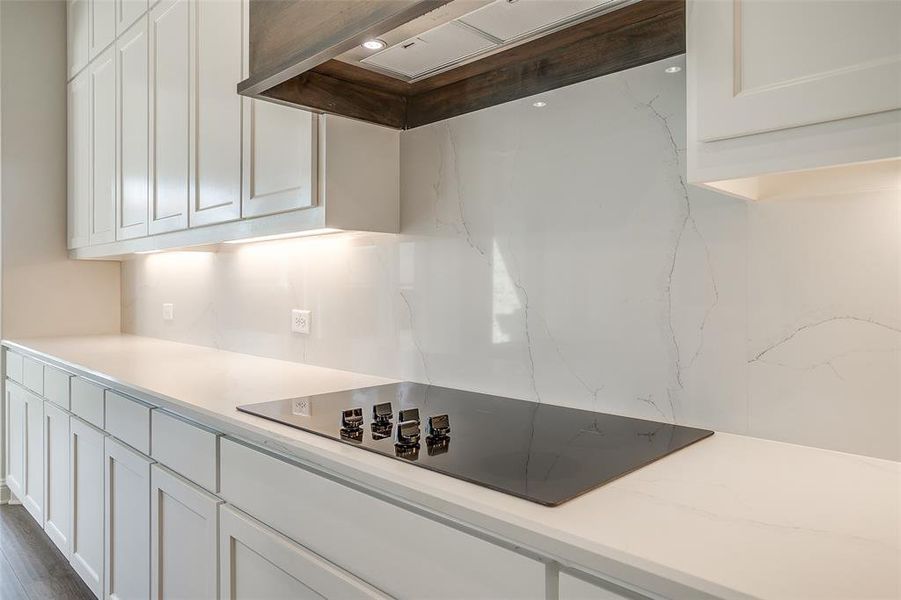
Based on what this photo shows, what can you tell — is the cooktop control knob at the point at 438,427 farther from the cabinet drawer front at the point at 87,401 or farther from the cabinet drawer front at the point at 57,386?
the cabinet drawer front at the point at 57,386

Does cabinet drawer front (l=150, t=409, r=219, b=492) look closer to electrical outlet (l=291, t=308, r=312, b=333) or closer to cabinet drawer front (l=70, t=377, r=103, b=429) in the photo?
cabinet drawer front (l=70, t=377, r=103, b=429)

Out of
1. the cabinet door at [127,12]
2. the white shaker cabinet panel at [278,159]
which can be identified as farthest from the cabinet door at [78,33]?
the white shaker cabinet panel at [278,159]

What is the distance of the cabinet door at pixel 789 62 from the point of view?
0.75m

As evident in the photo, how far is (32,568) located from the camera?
2572mm

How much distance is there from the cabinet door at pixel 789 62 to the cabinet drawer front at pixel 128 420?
1641mm

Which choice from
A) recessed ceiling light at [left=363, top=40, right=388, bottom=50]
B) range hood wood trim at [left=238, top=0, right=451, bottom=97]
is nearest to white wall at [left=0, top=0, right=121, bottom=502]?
range hood wood trim at [left=238, top=0, right=451, bottom=97]

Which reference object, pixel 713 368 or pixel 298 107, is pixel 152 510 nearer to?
pixel 298 107

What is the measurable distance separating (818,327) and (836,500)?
0.35m

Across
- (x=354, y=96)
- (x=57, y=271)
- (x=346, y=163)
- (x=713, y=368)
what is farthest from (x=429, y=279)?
(x=57, y=271)

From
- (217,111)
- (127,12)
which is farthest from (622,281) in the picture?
(127,12)

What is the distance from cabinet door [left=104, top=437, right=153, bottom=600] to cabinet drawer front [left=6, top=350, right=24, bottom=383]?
1.37 m

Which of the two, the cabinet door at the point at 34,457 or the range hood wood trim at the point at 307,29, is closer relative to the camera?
the range hood wood trim at the point at 307,29

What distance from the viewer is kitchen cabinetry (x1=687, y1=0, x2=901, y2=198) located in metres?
0.75

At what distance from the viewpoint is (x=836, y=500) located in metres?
0.84
